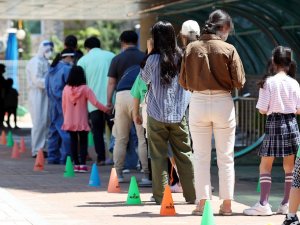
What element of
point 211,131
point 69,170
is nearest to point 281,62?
point 211,131

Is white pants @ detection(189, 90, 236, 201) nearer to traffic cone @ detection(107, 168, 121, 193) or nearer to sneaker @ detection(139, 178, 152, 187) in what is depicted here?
traffic cone @ detection(107, 168, 121, 193)

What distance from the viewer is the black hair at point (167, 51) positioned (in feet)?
34.3

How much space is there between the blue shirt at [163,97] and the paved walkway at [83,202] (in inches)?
38.1

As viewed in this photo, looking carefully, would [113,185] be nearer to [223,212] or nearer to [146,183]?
[146,183]

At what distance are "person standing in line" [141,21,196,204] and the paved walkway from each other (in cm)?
51

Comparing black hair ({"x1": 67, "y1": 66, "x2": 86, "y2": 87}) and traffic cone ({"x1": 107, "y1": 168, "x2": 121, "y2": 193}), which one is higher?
black hair ({"x1": 67, "y1": 66, "x2": 86, "y2": 87})

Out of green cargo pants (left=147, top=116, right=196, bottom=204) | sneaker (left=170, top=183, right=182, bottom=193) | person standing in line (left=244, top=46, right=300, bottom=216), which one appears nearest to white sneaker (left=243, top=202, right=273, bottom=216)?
person standing in line (left=244, top=46, right=300, bottom=216)

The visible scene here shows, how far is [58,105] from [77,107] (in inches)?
53.1

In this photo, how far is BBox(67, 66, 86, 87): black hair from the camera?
1448cm

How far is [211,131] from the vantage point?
385 inches

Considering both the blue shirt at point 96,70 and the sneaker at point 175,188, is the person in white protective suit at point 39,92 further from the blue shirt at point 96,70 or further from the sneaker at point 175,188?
the sneaker at point 175,188

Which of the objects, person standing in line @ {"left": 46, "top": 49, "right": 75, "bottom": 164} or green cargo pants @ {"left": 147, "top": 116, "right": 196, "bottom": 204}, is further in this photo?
person standing in line @ {"left": 46, "top": 49, "right": 75, "bottom": 164}

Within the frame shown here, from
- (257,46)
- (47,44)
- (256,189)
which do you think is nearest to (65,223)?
(256,189)

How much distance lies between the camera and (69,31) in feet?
232
